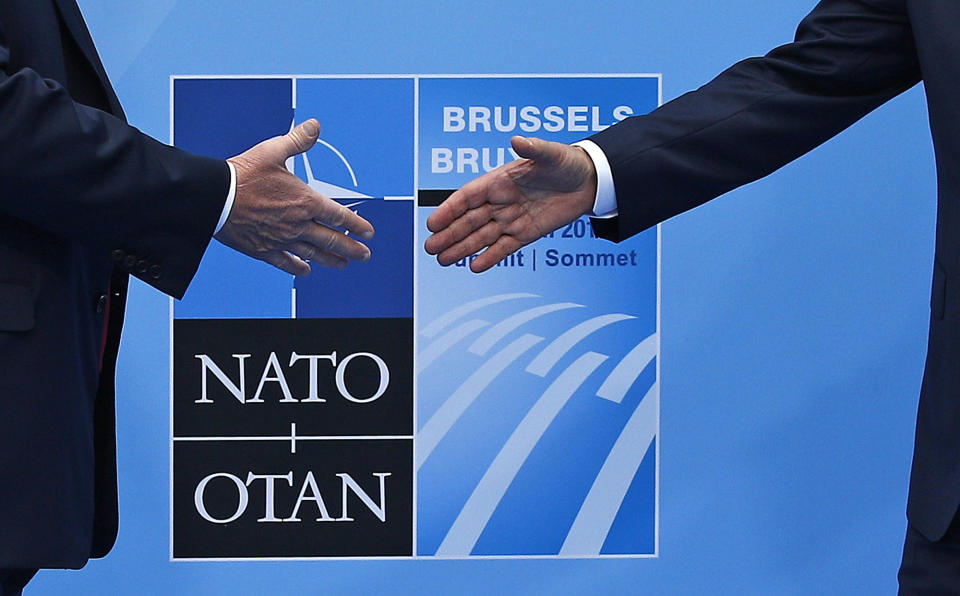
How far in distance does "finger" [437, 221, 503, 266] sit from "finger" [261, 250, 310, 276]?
21cm

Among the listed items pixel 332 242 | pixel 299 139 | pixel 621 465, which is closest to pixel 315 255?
pixel 332 242

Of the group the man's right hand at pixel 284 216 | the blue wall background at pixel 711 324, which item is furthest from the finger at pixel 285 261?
the blue wall background at pixel 711 324

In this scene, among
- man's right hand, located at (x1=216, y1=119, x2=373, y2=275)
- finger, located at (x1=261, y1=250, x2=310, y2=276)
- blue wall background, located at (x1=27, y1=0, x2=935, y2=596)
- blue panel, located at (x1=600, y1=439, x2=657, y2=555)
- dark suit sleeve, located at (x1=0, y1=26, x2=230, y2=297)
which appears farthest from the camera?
blue panel, located at (x1=600, y1=439, x2=657, y2=555)

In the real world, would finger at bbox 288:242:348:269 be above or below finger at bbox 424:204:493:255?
below

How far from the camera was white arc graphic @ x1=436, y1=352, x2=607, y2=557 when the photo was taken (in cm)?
221

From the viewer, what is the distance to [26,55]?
1244 millimetres

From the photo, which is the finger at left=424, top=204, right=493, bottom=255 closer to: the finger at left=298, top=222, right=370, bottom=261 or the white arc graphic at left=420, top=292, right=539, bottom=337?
the finger at left=298, top=222, right=370, bottom=261

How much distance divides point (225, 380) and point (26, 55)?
1.02 metres

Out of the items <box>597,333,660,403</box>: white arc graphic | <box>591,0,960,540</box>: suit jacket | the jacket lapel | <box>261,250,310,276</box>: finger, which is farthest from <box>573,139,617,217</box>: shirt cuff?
<box>597,333,660,403</box>: white arc graphic

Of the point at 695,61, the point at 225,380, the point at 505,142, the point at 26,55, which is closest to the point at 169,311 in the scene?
the point at 225,380

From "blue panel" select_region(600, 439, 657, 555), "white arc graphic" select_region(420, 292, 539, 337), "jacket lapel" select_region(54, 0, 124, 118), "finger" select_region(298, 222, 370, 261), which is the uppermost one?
"jacket lapel" select_region(54, 0, 124, 118)

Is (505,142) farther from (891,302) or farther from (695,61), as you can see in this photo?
(891,302)

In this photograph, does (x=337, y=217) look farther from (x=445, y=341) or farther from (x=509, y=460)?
(x=509, y=460)

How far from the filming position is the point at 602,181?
151 cm
